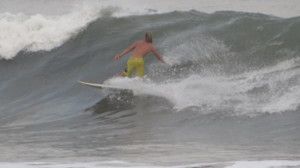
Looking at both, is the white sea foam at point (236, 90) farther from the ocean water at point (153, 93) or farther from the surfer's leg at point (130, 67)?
the surfer's leg at point (130, 67)

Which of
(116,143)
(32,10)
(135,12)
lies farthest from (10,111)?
(32,10)

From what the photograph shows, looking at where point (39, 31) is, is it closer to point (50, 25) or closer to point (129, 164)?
point (50, 25)

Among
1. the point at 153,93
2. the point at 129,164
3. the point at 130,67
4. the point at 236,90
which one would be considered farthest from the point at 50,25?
the point at 129,164

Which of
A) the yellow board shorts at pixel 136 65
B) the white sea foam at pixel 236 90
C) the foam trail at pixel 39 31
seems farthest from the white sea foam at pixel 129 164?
the foam trail at pixel 39 31

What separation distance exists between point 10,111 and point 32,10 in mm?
15802

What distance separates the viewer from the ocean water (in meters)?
9.56

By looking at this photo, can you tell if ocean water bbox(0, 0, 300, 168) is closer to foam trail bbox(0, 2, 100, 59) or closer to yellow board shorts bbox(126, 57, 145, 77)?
foam trail bbox(0, 2, 100, 59)

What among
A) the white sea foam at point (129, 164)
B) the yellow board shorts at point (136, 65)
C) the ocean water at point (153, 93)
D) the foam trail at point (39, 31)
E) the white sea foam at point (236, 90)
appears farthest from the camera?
the foam trail at point (39, 31)

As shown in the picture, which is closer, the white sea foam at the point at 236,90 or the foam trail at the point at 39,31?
the white sea foam at the point at 236,90

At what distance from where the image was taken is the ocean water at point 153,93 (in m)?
9.56

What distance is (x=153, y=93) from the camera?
13727 millimetres

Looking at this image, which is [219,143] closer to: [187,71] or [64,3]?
[187,71]

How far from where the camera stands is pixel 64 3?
1264 inches

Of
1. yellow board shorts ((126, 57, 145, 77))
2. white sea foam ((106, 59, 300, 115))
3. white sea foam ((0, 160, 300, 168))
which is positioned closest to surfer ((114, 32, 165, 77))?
yellow board shorts ((126, 57, 145, 77))
